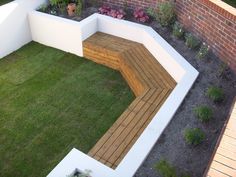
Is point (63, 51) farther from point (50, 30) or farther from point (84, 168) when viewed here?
point (84, 168)

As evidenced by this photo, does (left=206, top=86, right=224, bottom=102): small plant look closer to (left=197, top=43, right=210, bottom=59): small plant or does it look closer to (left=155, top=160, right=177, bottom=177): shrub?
(left=197, top=43, right=210, bottom=59): small plant

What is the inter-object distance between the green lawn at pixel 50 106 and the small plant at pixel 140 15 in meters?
1.52

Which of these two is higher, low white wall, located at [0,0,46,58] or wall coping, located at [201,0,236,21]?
wall coping, located at [201,0,236,21]

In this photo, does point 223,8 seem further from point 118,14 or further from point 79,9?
point 79,9

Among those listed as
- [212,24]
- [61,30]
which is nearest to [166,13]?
[212,24]

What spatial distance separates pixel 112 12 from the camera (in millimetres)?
8203

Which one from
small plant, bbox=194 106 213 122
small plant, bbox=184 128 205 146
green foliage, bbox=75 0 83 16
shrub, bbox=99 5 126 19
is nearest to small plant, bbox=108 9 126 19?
shrub, bbox=99 5 126 19

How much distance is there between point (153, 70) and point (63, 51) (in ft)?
8.75

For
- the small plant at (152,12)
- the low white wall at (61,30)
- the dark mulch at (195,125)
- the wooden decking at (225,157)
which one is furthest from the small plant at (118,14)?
the wooden decking at (225,157)

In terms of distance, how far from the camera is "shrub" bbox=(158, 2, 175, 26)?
736 centimetres

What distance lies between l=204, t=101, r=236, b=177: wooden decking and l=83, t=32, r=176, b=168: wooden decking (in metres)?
1.56

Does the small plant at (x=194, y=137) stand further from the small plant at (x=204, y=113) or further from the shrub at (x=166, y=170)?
the shrub at (x=166, y=170)

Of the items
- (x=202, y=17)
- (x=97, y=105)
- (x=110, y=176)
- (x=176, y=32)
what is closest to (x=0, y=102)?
(x=97, y=105)

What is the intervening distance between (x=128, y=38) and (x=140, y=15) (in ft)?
2.10
